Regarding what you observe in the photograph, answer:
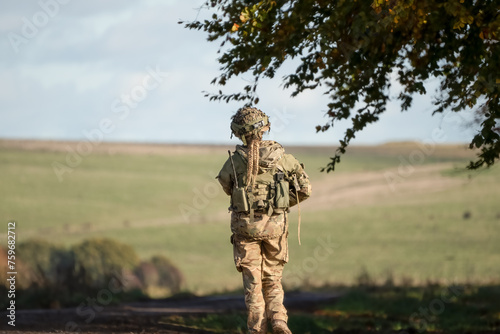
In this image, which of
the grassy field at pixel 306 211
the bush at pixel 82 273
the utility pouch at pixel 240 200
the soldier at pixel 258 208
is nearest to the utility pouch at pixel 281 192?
the soldier at pixel 258 208

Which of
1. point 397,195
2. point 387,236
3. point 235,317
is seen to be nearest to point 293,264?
point 387,236

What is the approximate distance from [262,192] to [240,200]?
0.30m

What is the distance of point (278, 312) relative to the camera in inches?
436

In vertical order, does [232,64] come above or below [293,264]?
above

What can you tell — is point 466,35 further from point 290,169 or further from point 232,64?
point 290,169

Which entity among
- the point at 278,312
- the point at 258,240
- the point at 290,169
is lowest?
the point at 278,312

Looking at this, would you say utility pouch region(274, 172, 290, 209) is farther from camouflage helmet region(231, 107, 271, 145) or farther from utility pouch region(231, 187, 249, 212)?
camouflage helmet region(231, 107, 271, 145)

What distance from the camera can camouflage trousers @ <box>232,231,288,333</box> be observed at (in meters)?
11.0

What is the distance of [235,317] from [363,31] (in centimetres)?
564

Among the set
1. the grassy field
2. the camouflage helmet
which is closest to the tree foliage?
the camouflage helmet

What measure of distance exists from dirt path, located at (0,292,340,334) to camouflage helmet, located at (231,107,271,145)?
382cm

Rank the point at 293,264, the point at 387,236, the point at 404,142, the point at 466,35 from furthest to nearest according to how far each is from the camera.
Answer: the point at 404,142, the point at 387,236, the point at 293,264, the point at 466,35

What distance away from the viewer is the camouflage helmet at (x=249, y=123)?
11.0 m

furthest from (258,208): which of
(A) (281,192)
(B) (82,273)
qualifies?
(B) (82,273)
